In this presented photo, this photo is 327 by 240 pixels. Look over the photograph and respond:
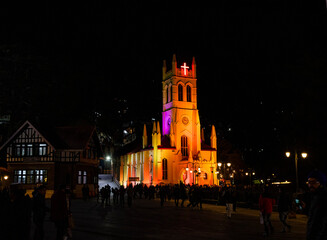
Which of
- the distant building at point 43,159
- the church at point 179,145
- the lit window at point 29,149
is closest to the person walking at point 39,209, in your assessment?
the distant building at point 43,159

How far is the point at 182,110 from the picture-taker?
2495 inches

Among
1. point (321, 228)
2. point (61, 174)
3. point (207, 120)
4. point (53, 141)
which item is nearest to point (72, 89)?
point (53, 141)

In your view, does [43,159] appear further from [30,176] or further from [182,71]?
[182,71]

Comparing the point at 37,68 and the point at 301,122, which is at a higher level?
the point at 37,68

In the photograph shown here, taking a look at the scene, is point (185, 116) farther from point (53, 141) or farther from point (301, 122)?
point (301, 122)

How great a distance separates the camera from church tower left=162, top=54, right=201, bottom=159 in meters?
61.9

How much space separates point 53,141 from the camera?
1651 inches

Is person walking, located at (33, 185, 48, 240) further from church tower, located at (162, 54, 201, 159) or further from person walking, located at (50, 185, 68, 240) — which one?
church tower, located at (162, 54, 201, 159)

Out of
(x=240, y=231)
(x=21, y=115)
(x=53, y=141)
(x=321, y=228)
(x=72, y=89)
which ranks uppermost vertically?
(x=72, y=89)

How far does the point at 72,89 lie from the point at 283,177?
28125mm

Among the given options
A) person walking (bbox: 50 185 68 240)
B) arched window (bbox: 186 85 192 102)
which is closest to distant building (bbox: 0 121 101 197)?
arched window (bbox: 186 85 192 102)

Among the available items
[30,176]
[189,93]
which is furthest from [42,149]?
[189,93]

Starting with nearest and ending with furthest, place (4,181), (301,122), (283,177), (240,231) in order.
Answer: (240,231), (301,122), (4,181), (283,177)

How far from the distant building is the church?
625 inches
